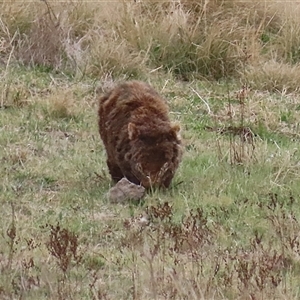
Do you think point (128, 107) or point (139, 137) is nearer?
point (139, 137)

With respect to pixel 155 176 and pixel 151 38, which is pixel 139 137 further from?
Result: pixel 151 38

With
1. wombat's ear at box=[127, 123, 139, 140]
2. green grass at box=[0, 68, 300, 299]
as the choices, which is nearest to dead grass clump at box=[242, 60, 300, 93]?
green grass at box=[0, 68, 300, 299]

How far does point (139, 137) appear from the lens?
680cm

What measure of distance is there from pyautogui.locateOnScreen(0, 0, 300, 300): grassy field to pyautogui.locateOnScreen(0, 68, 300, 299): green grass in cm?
1

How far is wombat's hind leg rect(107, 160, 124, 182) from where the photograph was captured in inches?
283

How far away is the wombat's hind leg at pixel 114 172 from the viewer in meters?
7.18

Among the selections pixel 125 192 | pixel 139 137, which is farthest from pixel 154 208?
pixel 139 137

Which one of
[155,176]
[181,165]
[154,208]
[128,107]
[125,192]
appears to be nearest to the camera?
[154,208]

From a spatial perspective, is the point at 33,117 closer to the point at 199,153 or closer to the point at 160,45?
the point at 199,153

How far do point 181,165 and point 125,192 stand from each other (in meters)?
1.23

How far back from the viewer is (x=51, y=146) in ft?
27.1

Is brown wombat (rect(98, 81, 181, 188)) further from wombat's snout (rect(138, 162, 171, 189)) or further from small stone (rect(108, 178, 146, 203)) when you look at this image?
small stone (rect(108, 178, 146, 203))

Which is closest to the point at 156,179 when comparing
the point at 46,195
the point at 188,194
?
the point at 188,194

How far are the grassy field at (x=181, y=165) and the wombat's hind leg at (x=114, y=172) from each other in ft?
0.30
